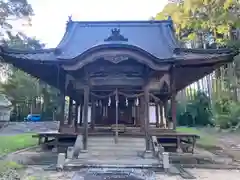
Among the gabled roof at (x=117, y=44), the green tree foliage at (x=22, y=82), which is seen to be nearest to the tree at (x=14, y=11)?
the green tree foliage at (x=22, y=82)

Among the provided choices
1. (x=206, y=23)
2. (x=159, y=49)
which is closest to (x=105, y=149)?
(x=159, y=49)

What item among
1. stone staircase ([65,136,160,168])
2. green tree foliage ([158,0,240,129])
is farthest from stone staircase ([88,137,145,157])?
green tree foliage ([158,0,240,129])

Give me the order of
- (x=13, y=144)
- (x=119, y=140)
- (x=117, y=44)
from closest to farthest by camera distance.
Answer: (x=117, y=44)
(x=119, y=140)
(x=13, y=144)

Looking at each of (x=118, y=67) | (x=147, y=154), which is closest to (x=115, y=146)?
(x=147, y=154)

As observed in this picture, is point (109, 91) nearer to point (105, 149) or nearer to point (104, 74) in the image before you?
point (104, 74)

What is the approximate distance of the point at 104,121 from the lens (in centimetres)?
1310

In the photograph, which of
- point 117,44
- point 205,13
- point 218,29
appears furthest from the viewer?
point 205,13

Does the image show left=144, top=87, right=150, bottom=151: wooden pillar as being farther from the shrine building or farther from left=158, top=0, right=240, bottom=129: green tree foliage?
left=158, top=0, right=240, bottom=129: green tree foliage

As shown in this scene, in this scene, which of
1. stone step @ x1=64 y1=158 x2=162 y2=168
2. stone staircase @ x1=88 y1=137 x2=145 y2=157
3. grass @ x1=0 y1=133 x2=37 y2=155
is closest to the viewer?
stone step @ x1=64 y1=158 x2=162 y2=168

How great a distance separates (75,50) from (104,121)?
4.02 m

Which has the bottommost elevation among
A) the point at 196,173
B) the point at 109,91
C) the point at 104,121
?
the point at 196,173

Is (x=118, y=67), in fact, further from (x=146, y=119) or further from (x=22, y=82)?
(x=22, y=82)

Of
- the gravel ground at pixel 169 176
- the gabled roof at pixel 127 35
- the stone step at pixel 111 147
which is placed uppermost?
the gabled roof at pixel 127 35

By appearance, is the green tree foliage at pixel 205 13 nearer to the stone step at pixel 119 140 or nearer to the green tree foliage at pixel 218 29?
the green tree foliage at pixel 218 29
